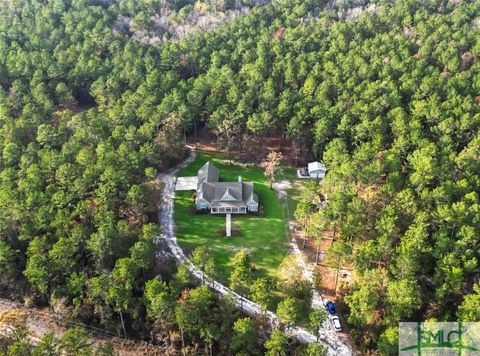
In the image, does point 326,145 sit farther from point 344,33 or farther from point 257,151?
point 344,33

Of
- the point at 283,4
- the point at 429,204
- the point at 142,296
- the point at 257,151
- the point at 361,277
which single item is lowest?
the point at 142,296

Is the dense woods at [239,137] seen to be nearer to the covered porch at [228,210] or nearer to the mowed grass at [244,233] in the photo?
the mowed grass at [244,233]

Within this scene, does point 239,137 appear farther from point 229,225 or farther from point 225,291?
point 225,291

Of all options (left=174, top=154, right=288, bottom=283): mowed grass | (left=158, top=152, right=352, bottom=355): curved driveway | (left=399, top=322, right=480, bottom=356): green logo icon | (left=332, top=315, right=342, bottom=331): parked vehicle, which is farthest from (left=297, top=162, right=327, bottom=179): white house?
(left=399, top=322, right=480, bottom=356): green logo icon

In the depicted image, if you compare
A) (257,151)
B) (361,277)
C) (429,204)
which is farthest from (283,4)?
(361,277)

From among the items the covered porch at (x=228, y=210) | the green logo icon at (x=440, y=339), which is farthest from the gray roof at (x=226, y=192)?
the green logo icon at (x=440, y=339)

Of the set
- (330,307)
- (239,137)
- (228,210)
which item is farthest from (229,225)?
(239,137)
